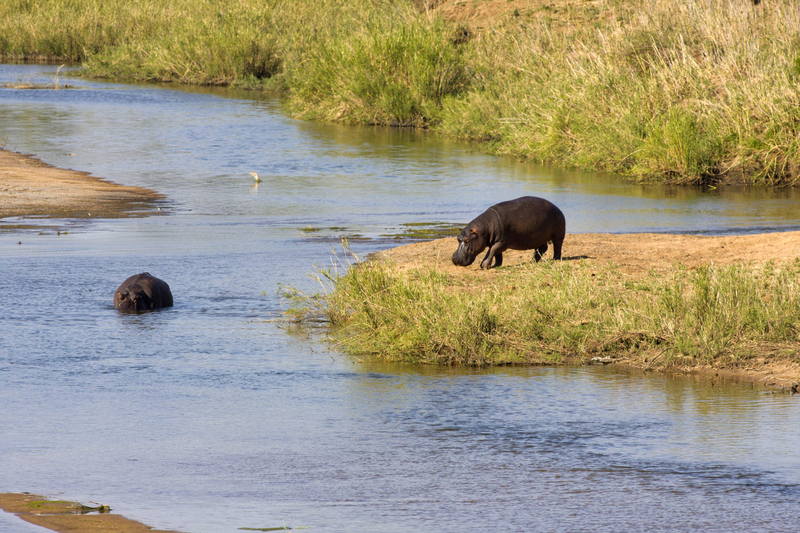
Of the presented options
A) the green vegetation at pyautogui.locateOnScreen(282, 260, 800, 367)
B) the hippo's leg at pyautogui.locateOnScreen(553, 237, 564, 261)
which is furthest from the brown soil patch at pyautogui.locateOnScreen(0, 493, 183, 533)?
the hippo's leg at pyautogui.locateOnScreen(553, 237, 564, 261)

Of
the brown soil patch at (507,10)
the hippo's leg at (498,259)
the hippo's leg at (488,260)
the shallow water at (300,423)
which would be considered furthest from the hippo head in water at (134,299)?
the brown soil patch at (507,10)

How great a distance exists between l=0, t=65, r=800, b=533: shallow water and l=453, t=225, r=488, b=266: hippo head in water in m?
1.69

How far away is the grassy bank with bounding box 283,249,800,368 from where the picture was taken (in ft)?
25.6

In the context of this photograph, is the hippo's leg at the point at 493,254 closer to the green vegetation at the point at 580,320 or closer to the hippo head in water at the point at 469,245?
the hippo head in water at the point at 469,245

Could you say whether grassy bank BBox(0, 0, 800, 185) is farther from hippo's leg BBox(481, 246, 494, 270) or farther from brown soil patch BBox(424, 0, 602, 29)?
hippo's leg BBox(481, 246, 494, 270)

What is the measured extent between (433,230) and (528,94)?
11.8m

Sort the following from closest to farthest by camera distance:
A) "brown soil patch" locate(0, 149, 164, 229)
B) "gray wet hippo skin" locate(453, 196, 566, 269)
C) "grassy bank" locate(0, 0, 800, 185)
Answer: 1. "gray wet hippo skin" locate(453, 196, 566, 269)
2. "brown soil patch" locate(0, 149, 164, 229)
3. "grassy bank" locate(0, 0, 800, 185)

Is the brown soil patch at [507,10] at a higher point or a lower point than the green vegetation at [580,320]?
higher

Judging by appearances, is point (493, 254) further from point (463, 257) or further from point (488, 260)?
point (463, 257)

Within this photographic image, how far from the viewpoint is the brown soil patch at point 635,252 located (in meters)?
10.2

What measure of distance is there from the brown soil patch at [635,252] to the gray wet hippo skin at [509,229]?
0.23 meters

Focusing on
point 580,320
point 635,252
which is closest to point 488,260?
point 635,252

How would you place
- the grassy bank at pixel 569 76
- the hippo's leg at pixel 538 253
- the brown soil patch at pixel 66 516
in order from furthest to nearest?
1. the grassy bank at pixel 569 76
2. the hippo's leg at pixel 538 253
3. the brown soil patch at pixel 66 516

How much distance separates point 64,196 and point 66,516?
44.2ft
